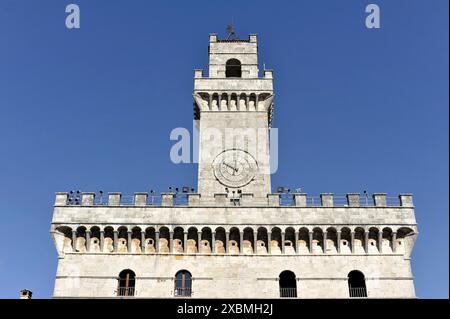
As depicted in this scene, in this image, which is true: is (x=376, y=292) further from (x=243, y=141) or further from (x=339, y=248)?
(x=243, y=141)

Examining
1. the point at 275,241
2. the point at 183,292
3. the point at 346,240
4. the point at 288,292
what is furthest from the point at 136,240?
the point at 346,240

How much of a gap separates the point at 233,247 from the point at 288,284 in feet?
13.2

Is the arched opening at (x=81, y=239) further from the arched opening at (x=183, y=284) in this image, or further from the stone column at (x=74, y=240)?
the arched opening at (x=183, y=284)

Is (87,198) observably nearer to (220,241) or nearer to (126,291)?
(126,291)

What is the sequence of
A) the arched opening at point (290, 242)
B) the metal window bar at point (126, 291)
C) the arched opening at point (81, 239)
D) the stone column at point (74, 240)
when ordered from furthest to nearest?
1. the arched opening at point (290, 242)
2. the arched opening at point (81, 239)
3. the stone column at point (74, 240)
4. the metal window bar at point (126, 291)

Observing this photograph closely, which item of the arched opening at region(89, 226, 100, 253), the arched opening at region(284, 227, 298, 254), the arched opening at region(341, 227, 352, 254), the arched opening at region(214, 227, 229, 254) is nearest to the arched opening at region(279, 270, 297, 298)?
the arched opening at region(284, 227, 298, 254)

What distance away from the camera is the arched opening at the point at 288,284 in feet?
107

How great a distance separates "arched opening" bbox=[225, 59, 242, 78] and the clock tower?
8cm

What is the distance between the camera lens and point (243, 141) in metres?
39.8

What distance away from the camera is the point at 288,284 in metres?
33.2

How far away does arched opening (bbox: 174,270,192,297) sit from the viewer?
1291 inches

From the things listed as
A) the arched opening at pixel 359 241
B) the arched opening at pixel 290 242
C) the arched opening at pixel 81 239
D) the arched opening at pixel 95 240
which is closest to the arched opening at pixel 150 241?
the arched opening at pixel 95 240

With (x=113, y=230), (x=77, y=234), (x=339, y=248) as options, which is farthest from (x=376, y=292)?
(x=77, y=234)

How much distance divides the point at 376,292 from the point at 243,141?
13.8 m
